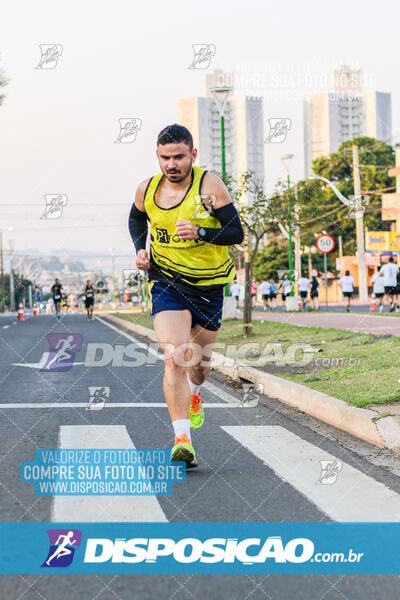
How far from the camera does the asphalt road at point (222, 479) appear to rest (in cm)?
293

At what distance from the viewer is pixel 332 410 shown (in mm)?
6652

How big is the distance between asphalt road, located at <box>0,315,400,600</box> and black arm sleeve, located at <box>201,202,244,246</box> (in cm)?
137

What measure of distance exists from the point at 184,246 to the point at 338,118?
191625 mm

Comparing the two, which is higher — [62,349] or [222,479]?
[222,479]

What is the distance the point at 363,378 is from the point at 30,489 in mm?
4789

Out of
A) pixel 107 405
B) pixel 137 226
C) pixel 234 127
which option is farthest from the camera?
pixel 234 127

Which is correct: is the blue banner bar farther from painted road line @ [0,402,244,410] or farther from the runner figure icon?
the runner figure icon

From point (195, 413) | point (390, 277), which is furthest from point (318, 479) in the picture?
point (390, 277)

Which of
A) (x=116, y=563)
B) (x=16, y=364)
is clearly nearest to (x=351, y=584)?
(x=116, y=563)

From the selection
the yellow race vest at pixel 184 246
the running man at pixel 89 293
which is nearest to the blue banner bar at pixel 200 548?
the yellow race vest at pixel 184 246

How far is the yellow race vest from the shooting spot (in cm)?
488

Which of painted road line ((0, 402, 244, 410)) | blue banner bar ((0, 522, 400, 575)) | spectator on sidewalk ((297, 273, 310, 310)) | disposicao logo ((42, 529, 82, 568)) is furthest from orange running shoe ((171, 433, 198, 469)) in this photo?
spectator on sidewalk ((297, 273, 310, 310))

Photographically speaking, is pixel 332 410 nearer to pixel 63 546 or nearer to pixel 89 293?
pixel 63 546

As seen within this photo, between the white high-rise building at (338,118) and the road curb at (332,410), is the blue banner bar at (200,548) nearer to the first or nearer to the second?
the road curb at (332,410)
